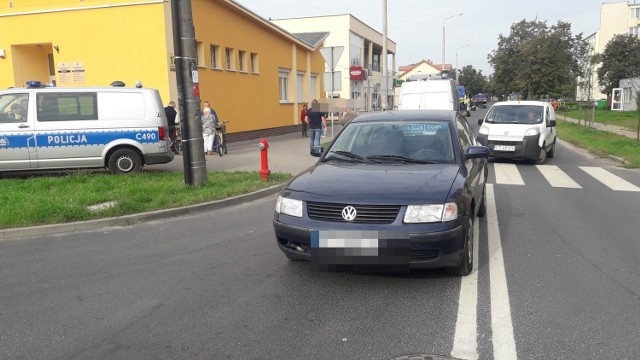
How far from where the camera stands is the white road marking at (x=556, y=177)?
33.2 feet

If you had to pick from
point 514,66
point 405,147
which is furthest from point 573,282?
point 514,66

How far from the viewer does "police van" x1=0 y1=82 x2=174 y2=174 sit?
398 inches

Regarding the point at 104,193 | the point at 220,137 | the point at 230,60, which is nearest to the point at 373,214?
the point at 104,193

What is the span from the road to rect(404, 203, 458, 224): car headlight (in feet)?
2.19

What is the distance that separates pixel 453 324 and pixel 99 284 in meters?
3.31

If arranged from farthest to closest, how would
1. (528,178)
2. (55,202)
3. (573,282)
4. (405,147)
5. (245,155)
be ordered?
(245,155) < (528,178) < (55,202) < (405,147) < (573,282)

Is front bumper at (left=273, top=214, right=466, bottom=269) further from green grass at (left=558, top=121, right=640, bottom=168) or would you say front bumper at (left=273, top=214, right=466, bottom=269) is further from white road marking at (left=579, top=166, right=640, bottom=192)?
green grass at (left=558, top=121, right=640, bottom=168)

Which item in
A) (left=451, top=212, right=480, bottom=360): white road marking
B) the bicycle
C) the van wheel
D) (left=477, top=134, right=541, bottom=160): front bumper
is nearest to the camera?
(left=451, top=212, right=480, bottom=360): white road marking

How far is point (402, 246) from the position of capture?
418 cm

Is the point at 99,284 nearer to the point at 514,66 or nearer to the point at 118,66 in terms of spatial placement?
the point at 118,66

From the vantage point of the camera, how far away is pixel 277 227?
4.67m

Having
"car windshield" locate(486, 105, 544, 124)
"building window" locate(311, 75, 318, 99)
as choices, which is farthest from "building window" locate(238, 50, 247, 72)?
"car windshield" locate(486, 105, 544, 124)

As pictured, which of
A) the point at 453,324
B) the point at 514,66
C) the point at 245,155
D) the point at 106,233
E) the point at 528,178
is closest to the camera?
the point at 453,324

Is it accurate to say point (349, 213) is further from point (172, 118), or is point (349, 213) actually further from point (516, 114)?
point (172, 118)
